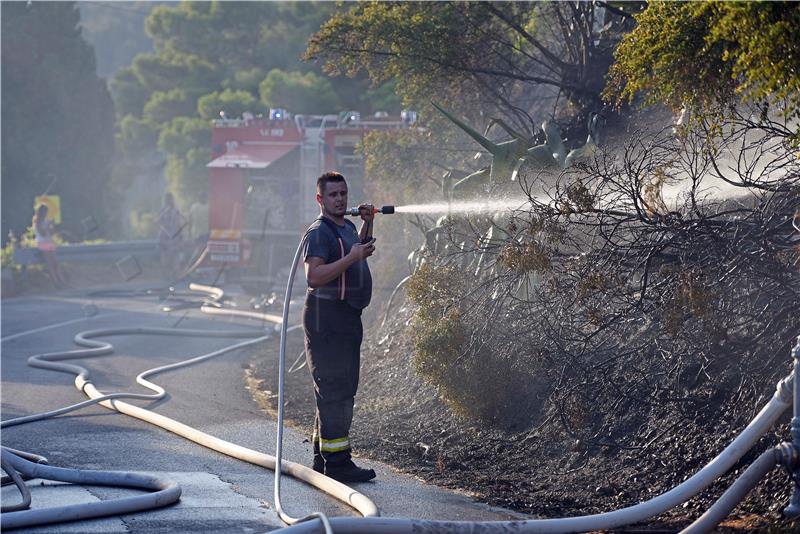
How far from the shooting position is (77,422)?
7887 mm

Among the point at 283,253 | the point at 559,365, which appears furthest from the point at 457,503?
the point at 283,253

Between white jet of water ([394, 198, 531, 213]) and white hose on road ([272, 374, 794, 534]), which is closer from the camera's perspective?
white hose on road ([272, 374, 794, 534])

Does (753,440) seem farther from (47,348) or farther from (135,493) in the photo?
(47,348)

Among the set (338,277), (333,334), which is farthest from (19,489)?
(338,277)

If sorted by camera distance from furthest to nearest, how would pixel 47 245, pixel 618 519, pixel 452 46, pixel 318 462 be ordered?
pixel 47 245, pixel 452 46, pixel 318 462, pixel 618 519

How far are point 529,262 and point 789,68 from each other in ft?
6.34

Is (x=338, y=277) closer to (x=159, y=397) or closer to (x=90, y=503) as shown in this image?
(x=90, y=503)

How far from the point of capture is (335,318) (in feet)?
20.3

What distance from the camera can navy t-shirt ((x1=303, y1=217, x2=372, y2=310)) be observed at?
20.2ft

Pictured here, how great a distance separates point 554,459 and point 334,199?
201 centimetres

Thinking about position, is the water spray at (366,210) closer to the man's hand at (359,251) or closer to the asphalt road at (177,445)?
the man's hand at (359,251)

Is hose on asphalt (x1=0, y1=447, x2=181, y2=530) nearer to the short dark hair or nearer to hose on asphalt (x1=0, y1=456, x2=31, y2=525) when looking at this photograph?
hose on asphalt (x1=0, y1=456, x2=31, y2=525)

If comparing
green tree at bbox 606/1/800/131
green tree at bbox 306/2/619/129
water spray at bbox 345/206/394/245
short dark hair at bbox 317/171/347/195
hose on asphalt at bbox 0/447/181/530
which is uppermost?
green tree at bbox 306/2/619/129

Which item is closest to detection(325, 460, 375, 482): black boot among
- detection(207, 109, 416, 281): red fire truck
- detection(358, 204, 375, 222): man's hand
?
detection(358, 204, 375, 222): man's hand
